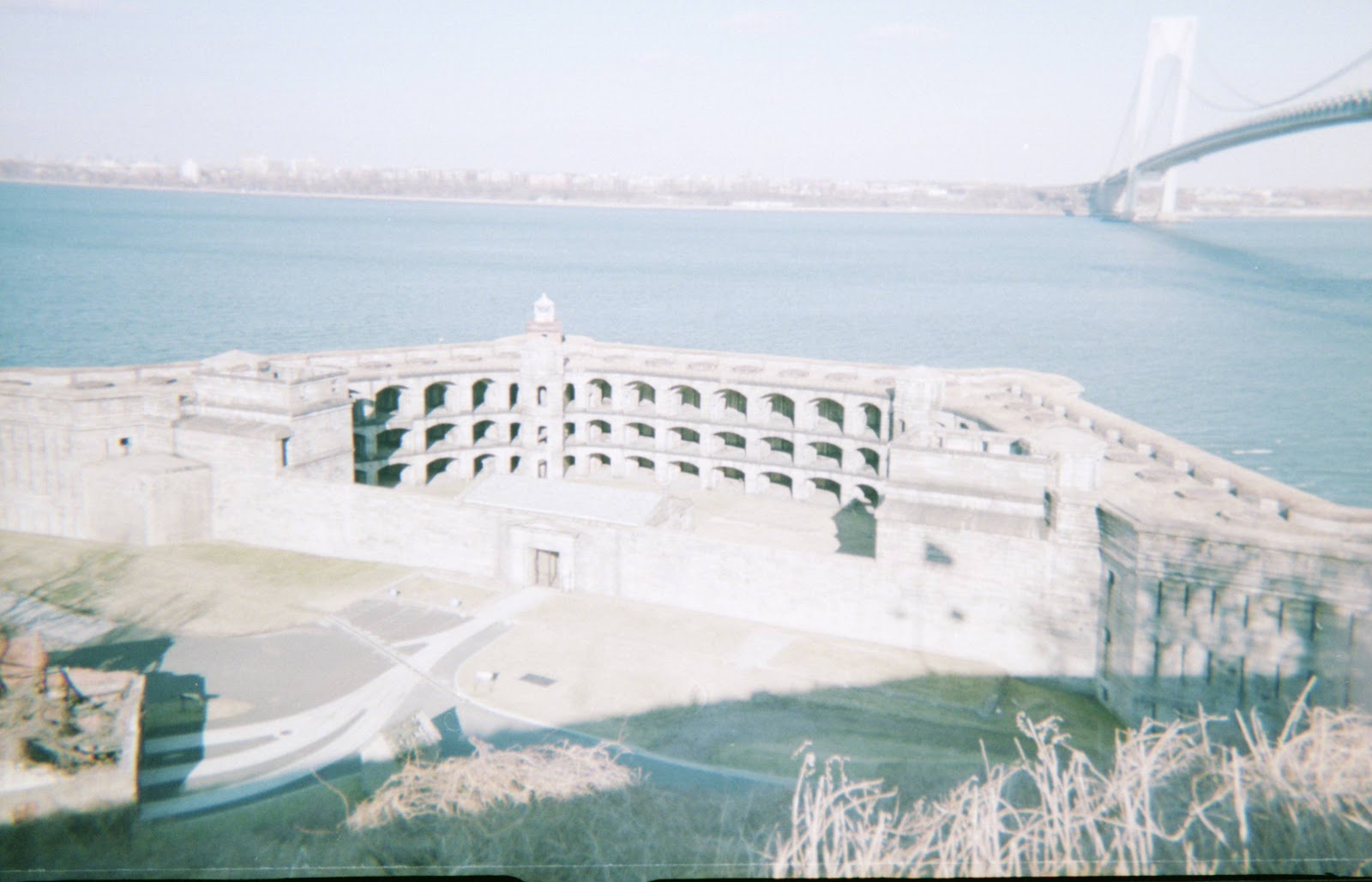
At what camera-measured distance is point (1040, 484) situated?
28.3 m

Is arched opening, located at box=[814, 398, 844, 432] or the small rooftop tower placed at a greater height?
the small rooftop tower

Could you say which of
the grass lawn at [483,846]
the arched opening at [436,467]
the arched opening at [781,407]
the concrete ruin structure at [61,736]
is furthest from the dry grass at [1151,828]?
the arched opening at [436,467]

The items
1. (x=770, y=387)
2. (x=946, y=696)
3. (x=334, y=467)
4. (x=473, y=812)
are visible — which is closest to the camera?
(x=473, y=812)

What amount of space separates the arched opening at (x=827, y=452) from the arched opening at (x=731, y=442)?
388 cm

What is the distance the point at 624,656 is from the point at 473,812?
47.7 ft

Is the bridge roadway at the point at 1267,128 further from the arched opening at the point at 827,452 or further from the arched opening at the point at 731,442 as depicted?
the arched opening at the point at 731,442

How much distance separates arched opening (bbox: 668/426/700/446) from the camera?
50344mm

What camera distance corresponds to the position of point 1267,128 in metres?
22.1

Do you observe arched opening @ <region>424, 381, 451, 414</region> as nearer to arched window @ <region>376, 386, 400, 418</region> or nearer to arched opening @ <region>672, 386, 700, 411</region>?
arched window @ <region>376, 386, 400, 418</region>

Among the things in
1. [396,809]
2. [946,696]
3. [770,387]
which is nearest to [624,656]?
[946,696]

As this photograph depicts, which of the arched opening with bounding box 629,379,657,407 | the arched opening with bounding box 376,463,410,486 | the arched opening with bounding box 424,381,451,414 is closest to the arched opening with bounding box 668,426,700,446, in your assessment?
the arched opening with bounding box 629,379,657,407

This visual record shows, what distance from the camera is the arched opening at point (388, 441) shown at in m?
47.2

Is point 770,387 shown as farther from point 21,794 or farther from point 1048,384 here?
point 21,794

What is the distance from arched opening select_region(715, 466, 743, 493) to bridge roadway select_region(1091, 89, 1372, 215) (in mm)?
21909
